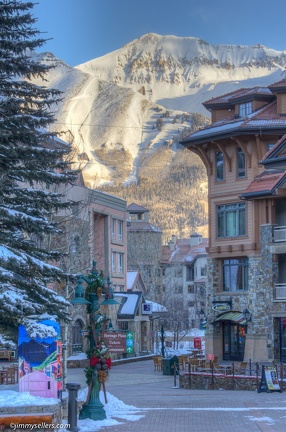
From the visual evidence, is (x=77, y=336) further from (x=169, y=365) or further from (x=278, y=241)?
(x=278, y=241)

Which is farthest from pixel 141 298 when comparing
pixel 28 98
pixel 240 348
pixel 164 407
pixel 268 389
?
pixel 28 98

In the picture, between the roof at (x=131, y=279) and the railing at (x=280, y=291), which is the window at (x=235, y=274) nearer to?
the railing at (x=280, y=291)

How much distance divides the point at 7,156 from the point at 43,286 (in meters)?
3.46

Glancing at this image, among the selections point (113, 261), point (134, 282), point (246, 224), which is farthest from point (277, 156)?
point (134, 282)

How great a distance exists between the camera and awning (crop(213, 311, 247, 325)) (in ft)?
174

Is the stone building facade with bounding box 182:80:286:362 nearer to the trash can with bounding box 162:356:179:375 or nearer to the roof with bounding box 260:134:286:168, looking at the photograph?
the roof with bounding box 260:134:286:168

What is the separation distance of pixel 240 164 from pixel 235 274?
21.7 feet

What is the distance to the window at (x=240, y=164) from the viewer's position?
2158 inches

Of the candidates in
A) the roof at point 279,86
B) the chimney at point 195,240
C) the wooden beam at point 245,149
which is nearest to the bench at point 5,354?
the wooden beam at point 245,149

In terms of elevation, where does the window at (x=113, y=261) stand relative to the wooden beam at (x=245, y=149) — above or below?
below

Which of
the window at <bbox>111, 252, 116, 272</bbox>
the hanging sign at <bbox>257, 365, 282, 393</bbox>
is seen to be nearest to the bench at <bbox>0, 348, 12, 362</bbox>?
the window at <bbox>111, 252, 116, 272</bbox>

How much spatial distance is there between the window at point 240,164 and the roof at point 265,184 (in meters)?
2.20

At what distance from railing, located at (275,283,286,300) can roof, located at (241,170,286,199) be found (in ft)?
16.8

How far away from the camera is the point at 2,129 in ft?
74.9
